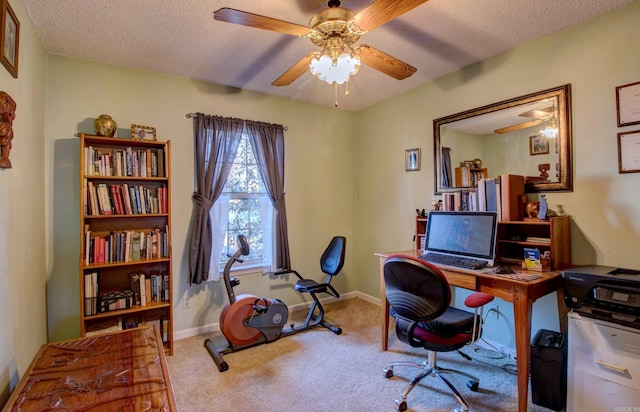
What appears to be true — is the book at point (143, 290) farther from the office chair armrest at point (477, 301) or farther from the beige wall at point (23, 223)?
the office chair armrest at point (477, 301)

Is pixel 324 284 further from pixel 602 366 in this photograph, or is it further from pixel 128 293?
pixel 602 366

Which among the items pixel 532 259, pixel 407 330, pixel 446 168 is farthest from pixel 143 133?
pixel 532 259

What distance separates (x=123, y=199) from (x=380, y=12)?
241 cm

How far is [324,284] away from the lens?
10.2 feet

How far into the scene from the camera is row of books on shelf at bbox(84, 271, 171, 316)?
2396 millimetres

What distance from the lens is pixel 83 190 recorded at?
7.72 feet

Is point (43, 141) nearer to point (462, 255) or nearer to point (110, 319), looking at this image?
point (110, 319)

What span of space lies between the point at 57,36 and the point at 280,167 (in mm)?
2094

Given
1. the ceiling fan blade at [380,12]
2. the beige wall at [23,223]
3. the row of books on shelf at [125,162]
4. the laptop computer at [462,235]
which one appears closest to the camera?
the ceiling fan blade at [380,12]

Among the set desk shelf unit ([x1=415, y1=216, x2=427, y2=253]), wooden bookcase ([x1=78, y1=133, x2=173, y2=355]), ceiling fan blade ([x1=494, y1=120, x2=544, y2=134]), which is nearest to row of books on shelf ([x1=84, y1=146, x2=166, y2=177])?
wooden bookcase ([x1=78, y1=133, x2=173, y2=355])

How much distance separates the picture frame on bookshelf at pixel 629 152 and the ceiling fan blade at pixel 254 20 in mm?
2123

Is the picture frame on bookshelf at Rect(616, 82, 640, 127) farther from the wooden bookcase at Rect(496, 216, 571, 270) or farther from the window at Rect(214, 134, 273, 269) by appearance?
the window at Rect(214, 134, 273, 269)

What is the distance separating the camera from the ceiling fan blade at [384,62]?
6.16 feet

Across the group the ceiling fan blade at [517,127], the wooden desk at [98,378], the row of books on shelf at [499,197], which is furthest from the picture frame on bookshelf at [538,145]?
the wooden desk at [98,378]
